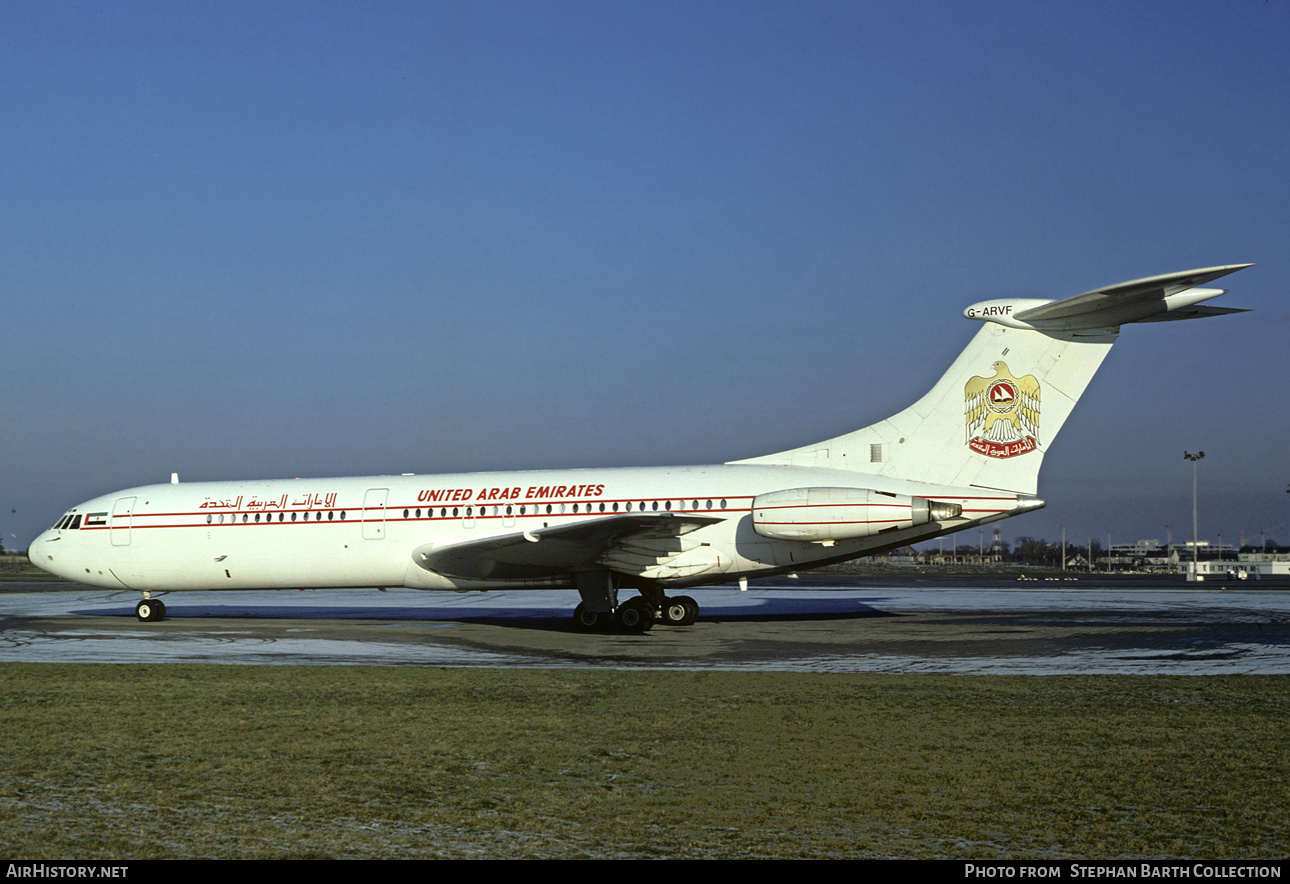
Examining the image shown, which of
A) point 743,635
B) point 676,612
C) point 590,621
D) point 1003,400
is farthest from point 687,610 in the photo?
point 1003,400

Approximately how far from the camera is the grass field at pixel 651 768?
17.8ft

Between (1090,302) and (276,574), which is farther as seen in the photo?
(276,574)

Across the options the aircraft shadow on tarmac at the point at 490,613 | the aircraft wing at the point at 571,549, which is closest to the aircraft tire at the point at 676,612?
the aircraft wing at the point at 571,549

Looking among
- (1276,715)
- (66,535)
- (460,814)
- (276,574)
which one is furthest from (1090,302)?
(66,535)

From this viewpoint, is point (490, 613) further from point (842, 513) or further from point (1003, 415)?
point (1003, 415)

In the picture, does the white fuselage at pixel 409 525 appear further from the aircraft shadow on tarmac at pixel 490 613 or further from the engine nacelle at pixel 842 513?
the aircraft shadow on tarmac at pixel 490 613

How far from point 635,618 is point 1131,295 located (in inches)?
436

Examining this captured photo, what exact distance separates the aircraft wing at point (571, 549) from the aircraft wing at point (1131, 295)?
301 inches

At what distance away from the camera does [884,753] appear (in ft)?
25.8

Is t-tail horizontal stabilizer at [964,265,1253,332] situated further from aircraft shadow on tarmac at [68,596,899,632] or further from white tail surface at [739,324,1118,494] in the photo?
aircraft shadow on tarmac at [68,596,899,632]

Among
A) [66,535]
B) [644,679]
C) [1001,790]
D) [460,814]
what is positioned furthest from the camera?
[66,535]

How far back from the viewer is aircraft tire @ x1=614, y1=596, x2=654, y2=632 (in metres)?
20.6
